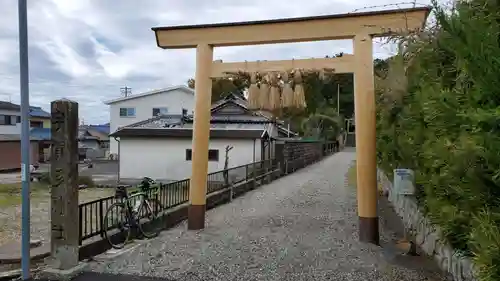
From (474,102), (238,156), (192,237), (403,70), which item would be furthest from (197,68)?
(238,156)

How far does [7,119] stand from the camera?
3241cm

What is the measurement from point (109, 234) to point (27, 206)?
60.9 inches

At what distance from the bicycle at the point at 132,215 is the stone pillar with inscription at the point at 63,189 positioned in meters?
1.11

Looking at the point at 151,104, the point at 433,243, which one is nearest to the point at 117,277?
the point at 433,243

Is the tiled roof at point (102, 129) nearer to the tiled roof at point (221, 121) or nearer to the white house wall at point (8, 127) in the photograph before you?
the white house wall at point (8, 127)

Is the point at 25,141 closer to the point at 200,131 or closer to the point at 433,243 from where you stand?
the point at 200,131

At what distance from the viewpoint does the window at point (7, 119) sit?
32.0 meters

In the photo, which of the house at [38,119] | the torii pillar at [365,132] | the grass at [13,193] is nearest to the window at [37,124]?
the house at [38,119]

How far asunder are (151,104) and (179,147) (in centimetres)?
1289

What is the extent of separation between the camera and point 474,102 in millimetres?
2664

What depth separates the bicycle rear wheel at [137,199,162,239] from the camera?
6.98 meters

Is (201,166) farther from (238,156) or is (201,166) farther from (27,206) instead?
(238,156)

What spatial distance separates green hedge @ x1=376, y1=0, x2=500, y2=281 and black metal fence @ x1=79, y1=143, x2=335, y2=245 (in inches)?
172

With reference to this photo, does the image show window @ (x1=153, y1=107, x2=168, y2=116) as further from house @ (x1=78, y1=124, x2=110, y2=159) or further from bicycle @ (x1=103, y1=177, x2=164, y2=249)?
bicycle @ (x1=103, y1=177, x2=164, y2=249)
